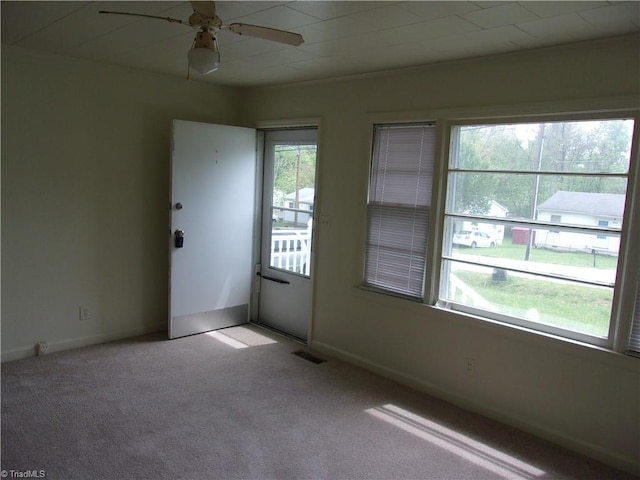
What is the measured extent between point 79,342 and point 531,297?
3535 mm

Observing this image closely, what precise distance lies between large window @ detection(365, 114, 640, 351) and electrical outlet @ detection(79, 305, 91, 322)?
2.46m

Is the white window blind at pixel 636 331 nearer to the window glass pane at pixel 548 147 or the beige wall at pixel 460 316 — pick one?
the beige wall at pixel 460 316

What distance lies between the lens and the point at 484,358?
10.2 ft

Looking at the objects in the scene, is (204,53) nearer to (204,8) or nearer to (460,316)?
(204,8)

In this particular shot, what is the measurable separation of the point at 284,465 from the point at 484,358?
58.7 inches

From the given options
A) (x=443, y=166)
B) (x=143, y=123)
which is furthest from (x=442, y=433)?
(x=143, y=123)

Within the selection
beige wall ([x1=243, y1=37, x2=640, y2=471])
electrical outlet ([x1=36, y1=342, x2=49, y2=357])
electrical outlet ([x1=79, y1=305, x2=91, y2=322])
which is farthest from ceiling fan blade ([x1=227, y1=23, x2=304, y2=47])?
electrical outlet ([x1=36, y1=342, x2=49, y2=357])

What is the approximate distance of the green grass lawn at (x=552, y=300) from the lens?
2709 mm

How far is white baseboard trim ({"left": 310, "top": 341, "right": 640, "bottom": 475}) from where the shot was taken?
2605 millimetres

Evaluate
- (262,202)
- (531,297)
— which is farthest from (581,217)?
(262,202)

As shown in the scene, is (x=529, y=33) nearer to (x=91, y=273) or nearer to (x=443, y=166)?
(x=443, y=166)

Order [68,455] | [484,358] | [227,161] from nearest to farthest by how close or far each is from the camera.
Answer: [68,455] < [484,358] < [227,161]

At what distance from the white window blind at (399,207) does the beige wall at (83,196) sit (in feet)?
6.40

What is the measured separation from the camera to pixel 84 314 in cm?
391
